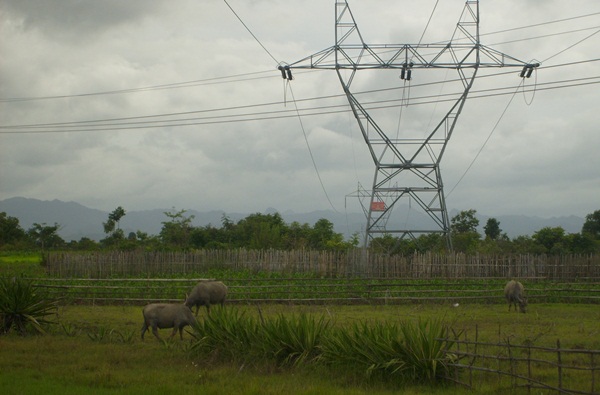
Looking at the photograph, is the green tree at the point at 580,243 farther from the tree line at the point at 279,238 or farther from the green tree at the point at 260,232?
the green tree at the point at 260,232

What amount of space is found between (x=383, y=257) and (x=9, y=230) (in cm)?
4262

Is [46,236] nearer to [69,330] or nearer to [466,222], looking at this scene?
[466,222]

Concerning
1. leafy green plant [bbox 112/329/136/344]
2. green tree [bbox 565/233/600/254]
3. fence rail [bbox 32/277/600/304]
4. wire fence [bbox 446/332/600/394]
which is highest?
green tree [bbox 565/233/600/254]

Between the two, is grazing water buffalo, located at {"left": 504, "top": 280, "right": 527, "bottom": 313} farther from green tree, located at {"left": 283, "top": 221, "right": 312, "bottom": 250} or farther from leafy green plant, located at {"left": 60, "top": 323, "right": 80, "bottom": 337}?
green tree, located at {"left": 283, "top": 221, "right": 312, "bottom": 250}

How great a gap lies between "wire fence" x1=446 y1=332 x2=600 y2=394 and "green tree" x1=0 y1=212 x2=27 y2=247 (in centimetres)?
5479

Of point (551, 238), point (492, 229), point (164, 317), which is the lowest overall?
point (164, 317)

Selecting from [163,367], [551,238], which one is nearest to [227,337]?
[163,367]

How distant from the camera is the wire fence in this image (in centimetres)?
1080

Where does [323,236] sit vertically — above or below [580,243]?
above

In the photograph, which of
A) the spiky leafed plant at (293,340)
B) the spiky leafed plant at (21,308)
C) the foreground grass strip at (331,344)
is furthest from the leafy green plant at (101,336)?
the spiky leafed plant at (293,340)

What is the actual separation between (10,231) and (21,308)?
157 ft

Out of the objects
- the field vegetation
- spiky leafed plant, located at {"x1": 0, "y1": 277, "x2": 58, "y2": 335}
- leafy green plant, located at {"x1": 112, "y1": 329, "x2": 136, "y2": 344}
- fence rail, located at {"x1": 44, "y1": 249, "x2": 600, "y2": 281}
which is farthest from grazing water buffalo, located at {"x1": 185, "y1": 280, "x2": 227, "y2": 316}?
fence rail, located at {"x1": 44, "y1": 249, "x2": 600, "y2": 281}

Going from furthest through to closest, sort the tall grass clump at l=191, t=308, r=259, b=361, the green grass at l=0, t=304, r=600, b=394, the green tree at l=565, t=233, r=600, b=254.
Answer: the green tree at l=565, t=233, r=600, b=254 → the tall grass clump at l=191, t=308, r=259, b=361 → the green grass at l=0, t=304, r=600, b=394

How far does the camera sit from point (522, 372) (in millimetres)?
12625
